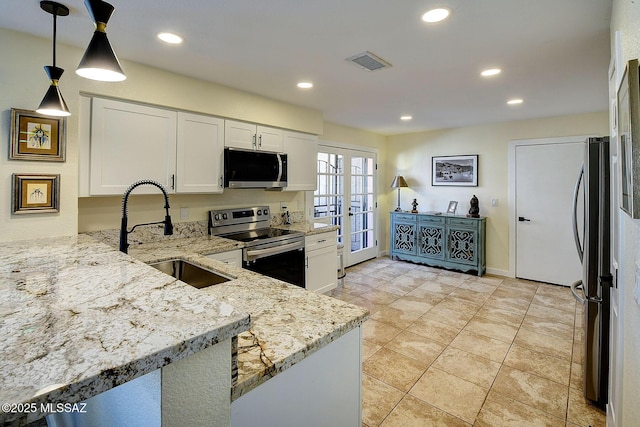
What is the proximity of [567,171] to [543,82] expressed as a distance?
1911 millimetres

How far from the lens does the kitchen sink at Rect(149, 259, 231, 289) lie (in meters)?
1.87

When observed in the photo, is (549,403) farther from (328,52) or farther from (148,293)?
(328,52)

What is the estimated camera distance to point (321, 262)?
3.71 meters

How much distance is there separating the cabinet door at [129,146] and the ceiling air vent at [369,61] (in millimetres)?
1621

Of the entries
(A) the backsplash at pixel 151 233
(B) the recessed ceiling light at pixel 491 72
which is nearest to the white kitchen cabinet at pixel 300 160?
(A) the backsplash at pixel 151 233

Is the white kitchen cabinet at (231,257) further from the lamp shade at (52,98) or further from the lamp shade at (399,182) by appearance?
the lamp shade at (399,182)

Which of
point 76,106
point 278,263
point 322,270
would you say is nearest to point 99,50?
point 76,106

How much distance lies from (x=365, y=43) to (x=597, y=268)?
2.07 metres

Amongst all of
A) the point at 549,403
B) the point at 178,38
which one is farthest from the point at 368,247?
the point at 178,38

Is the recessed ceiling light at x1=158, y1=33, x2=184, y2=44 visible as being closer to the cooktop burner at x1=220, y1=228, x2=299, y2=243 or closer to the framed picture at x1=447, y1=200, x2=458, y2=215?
the cooktop burner at x1=220, y1=228, x2=299, y2=243

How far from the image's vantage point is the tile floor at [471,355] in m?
2.00

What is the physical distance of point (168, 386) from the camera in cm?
66

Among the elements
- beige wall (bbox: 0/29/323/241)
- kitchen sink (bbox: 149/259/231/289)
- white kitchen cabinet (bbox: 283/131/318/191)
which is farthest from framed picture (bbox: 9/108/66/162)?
white kitchen cabinet (bbox: 283/131/318/191)

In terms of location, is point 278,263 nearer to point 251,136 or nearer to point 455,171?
point 251,136
